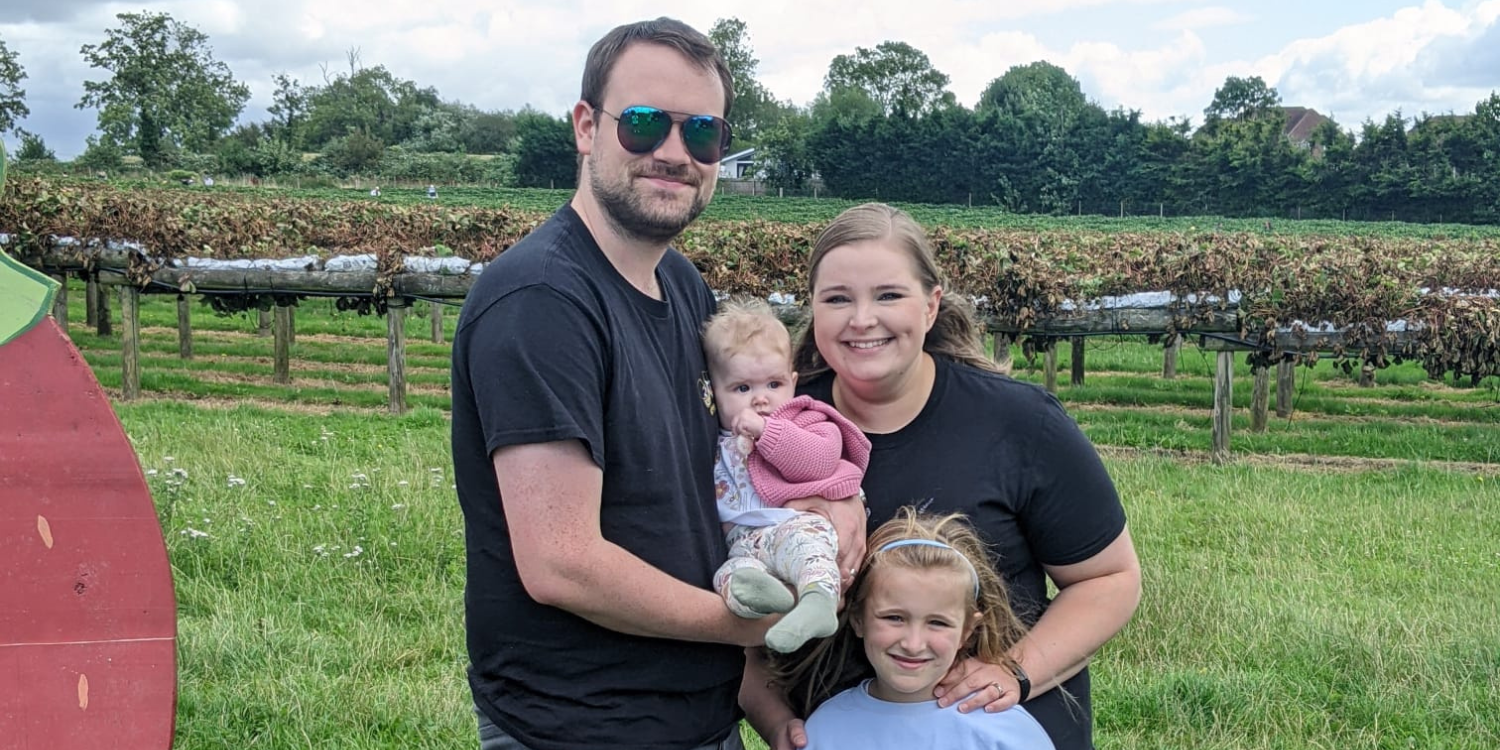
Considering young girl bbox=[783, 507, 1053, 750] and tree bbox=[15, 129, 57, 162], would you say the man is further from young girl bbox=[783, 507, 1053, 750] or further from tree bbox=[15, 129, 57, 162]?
tree bbox=[15, 129, 57, 162]

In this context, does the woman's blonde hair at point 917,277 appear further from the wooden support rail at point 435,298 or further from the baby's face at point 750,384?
the wooden support rail at point 435,298

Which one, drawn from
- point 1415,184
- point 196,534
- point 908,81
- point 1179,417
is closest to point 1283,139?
point 1415,184

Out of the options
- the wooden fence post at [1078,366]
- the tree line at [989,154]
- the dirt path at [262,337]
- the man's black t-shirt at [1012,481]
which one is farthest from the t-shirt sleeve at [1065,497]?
the tree line at [989,154]

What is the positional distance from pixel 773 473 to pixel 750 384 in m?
0.20

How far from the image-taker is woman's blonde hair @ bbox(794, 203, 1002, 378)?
260cm

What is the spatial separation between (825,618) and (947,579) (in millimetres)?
327

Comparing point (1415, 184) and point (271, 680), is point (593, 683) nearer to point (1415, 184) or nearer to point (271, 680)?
point (271, 680)

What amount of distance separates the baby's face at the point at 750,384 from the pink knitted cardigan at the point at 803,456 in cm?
4

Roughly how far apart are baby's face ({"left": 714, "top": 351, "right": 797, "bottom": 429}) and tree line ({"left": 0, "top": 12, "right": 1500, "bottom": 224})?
162 feet

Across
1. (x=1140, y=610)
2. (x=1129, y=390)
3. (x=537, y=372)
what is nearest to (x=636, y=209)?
(x=537, y=372)

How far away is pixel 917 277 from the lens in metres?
2.59

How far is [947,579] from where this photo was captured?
95.1 inches

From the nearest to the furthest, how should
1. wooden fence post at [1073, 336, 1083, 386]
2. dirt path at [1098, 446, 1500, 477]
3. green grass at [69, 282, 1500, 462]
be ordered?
dirt path at [1098, 446, 1500, 477] → green grass at [69, 282, 1500, 462] → wooden fence post at [1073, 336, 1083, 386]

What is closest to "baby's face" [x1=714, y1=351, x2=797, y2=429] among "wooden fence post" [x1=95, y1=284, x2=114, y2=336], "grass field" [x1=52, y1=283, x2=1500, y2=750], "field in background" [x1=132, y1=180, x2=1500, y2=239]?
"grass field" [x1=52, y1=283, x2=1500, y2=750]
